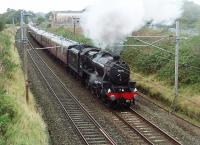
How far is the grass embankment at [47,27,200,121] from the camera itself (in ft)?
79.4

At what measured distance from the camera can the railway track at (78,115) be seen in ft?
60.3

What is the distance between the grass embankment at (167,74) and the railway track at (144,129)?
10.2ft

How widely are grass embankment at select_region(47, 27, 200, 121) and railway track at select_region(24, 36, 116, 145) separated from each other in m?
5.77

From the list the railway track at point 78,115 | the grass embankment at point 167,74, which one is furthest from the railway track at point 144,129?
the grass embankment at point 167,74

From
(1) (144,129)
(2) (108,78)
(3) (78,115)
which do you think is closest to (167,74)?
(2) (108,78)

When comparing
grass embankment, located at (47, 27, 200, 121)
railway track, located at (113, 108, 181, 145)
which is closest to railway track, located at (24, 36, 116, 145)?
railway track, located at (113, 108, 181, 145)

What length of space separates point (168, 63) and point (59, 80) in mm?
9477

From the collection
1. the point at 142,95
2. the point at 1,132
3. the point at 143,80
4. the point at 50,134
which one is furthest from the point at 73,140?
the point at 143,80

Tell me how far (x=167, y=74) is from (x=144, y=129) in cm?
1034

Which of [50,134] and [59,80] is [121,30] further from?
[50,134]

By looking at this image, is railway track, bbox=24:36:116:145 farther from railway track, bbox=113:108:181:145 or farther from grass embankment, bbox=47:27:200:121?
grass embankment, bbox=47:27:200:121

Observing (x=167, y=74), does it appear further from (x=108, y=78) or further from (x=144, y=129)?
(x=144, y=129)

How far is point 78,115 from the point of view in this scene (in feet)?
74.7

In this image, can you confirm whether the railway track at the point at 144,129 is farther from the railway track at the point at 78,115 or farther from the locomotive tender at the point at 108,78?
the railway track at the point at 78,115
